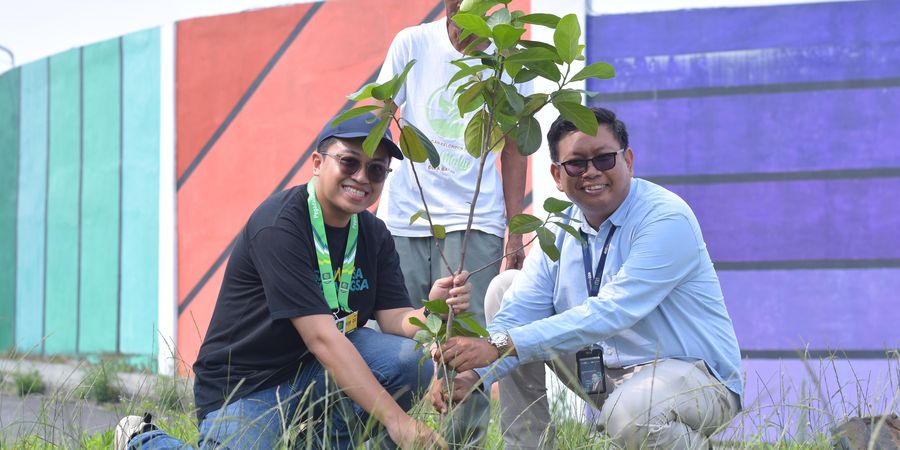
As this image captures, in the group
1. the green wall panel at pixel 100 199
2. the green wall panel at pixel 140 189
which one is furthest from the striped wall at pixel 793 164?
the green wall panel at pixel 100 199

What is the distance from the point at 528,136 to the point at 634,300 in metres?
0.61

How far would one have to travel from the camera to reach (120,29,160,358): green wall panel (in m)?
6.63

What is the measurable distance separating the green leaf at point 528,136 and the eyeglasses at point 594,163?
39cm

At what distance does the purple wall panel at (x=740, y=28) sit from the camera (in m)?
4.93

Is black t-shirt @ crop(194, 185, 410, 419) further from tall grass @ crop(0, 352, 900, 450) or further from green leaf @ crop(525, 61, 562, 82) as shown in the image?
green leaf @ crop(525, 61, 562, 82)

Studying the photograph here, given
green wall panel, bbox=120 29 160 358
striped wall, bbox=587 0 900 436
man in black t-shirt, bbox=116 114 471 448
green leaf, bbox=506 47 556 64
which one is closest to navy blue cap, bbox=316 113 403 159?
man in black t-shirt, bbox=116 114 471 448

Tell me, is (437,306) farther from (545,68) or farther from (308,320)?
(545,68)

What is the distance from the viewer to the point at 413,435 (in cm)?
238

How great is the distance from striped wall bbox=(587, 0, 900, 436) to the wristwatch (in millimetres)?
2545

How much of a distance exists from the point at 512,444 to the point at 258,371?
831 mm

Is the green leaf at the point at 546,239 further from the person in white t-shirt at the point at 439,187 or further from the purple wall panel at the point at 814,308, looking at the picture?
the purple wall panel at the point at 814,308

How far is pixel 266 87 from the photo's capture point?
20.4 feet

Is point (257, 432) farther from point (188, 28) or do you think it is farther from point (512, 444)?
point (188, 28)

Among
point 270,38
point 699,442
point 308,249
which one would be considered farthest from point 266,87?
point 699,442
